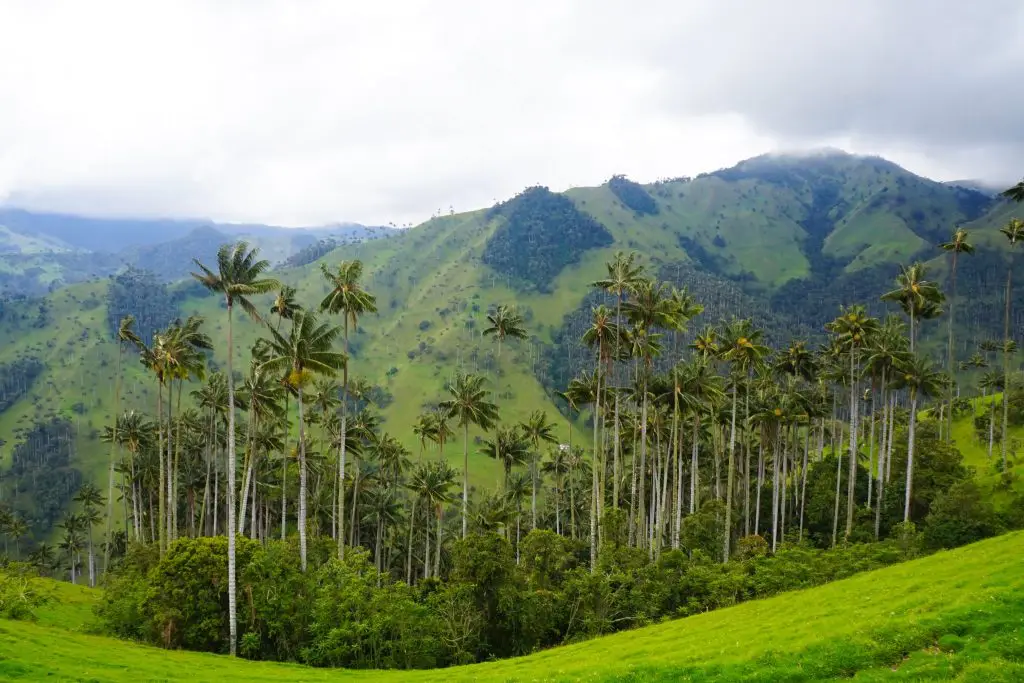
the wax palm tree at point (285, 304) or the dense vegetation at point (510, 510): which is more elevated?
the wax palm tree at point (285, 304)

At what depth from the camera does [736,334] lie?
6825 centimetres

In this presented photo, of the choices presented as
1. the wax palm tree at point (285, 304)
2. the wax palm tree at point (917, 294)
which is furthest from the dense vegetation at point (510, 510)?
the wax palm tree at point (285, 304)

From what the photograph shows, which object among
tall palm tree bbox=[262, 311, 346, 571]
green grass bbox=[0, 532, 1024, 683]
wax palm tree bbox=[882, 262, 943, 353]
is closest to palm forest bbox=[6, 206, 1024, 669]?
tall palm tree bbox=[262, 311, 346, 571]

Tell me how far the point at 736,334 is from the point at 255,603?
54.3 metres

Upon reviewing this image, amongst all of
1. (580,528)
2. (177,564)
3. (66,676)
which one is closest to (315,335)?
(177,564)

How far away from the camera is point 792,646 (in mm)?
25172

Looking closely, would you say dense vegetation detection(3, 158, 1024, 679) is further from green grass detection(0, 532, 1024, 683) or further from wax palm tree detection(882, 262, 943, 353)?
green grass detection(0, 532, 1024, 683)

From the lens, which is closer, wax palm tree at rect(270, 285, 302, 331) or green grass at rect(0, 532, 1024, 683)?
green grass at rect(0, 532, 1024, 683)

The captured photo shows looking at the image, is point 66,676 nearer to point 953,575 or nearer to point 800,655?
point 800,655

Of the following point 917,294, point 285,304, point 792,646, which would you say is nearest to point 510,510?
point 285,304

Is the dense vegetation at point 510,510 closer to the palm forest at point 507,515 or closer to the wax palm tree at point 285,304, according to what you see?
the palm forest at point 507,515

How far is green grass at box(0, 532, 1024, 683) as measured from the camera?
21750 mm

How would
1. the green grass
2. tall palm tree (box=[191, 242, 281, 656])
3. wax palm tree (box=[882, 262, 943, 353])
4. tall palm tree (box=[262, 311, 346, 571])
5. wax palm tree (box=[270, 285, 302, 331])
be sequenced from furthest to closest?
wax palm tree (box=[882, 262, 943, 353]), wax palm tree (box=[270, 285, 302, 331]), tall palm tree (box=[262, 311, 346, 571]), tall palm tree (box=[191, 242, 281, 656]), the green grass

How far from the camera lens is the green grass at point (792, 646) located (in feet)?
71.4
